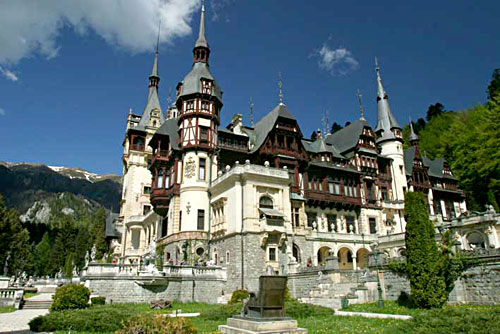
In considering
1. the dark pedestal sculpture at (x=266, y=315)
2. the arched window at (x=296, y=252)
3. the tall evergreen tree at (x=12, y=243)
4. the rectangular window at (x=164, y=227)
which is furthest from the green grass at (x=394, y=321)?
the tall evergreen tree at (x=12, y=243)

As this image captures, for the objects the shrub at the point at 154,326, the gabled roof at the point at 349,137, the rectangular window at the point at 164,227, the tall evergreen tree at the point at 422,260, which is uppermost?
the gabled roof at the point at 349,137

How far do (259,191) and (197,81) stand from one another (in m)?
14.3

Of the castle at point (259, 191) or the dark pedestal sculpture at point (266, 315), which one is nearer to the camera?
the dark pedestal sculpture at point (266, 315)

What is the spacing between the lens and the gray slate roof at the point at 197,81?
1572 inches

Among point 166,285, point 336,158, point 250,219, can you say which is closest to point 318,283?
point 250,219

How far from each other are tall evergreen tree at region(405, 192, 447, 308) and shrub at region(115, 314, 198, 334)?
602 inches

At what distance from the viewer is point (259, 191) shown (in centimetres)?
3506

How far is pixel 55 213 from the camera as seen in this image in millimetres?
167000

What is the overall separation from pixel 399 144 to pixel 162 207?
1369 inches

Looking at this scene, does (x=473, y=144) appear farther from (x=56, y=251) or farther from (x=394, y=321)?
(x=56, y=251)

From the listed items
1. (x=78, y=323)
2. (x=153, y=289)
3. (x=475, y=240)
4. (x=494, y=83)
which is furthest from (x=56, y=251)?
(x=494, y=83)

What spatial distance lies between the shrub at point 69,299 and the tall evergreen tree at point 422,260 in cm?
1846

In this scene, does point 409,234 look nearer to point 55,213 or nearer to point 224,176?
point 224,176

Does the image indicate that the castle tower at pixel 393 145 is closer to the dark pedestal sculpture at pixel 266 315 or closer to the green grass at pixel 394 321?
the green grass at pixel 394 321
